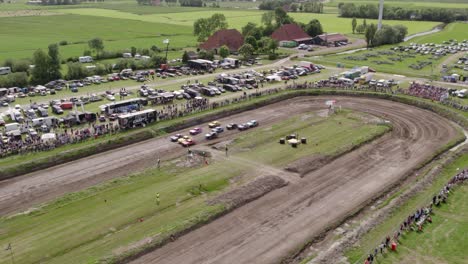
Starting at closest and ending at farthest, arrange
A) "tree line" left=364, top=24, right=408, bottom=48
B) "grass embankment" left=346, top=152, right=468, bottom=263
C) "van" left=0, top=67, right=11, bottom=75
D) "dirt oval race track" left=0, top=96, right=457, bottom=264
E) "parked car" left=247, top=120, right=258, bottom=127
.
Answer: "grass embankment" left=346, top=152, right=468, bottom=263
"dirt oval race track" left=0, top=96, right=457, bottom=264
"parked car" left=247, top=120, right=258, bottom=127
"van" left=0, top=67, right=11, bottom=75
"tree line" left=364, top=24, right=408, bottom=48

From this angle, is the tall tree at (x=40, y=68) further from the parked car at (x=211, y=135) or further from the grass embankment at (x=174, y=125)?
the parked car at (x=211, y=135)

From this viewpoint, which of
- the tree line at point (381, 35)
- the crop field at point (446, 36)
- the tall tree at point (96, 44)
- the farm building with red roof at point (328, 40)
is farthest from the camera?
the crop field at point (446, 36)

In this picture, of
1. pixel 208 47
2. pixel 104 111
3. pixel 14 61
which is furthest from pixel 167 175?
pixel 208 47

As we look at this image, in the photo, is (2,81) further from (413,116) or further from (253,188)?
(413,116)

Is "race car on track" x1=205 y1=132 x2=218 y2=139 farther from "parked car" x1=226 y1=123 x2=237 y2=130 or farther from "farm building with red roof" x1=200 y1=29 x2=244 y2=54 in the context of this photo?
"farm building with red roof" x1=200 y1=29 x2=244 y2=54

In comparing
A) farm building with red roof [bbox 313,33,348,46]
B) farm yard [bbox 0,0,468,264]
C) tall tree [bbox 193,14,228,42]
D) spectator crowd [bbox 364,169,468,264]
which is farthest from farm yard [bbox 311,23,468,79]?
spectator crowd [bbox 364,169,468,264]

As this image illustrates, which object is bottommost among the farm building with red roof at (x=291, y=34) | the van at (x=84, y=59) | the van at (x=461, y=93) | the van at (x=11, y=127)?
the van at (x=11, y=127)

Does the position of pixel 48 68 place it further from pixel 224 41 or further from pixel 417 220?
pixel 417 220


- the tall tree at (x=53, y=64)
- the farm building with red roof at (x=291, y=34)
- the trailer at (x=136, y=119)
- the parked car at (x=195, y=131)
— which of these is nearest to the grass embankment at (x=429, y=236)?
the parked car at (x=195, y=131)
